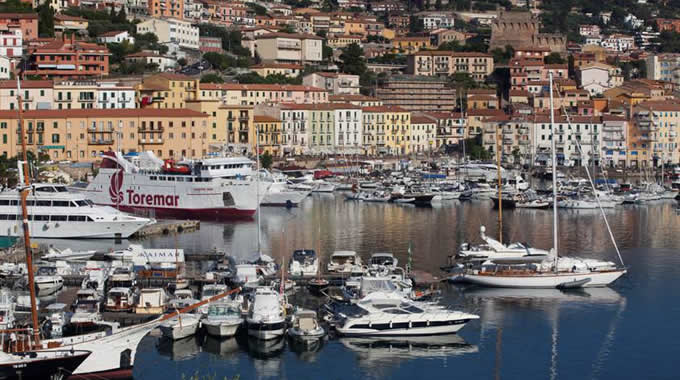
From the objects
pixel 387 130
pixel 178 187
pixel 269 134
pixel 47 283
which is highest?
pixel 387 130

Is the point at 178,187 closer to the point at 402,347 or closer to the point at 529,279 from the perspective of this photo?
the point at 529,279

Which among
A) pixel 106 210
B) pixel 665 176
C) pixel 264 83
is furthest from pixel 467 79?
pixel 106 210

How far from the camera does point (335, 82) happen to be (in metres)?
76.9

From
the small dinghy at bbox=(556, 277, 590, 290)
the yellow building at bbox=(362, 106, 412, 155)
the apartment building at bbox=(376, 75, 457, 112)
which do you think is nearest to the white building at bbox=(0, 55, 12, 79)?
the yellow building at bbox=(362, 106, 412, 155)

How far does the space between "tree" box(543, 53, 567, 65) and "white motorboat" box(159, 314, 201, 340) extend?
69183 millimetres

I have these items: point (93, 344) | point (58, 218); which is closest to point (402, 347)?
point (93, 344)

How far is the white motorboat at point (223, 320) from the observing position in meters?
22.6

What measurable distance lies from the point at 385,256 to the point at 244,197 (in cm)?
1585

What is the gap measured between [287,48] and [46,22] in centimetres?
1717

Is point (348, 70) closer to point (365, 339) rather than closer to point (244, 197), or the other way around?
point (244, 197)

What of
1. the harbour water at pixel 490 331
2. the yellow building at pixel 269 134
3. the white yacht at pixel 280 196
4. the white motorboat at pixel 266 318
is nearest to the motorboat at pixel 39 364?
the harbour water at pixel 490 331

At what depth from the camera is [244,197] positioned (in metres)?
44.8

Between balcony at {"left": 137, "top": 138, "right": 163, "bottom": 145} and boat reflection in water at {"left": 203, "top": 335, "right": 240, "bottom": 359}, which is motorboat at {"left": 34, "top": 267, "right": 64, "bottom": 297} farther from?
balcony at {"left": 137, "top": 138, "right": 163, "bottom": 145}

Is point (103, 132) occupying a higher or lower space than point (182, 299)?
higher
